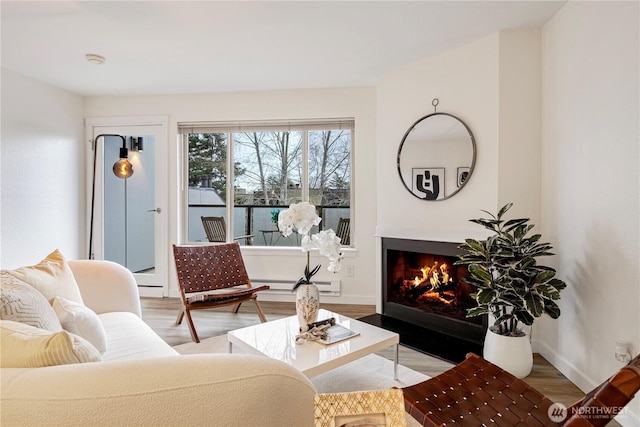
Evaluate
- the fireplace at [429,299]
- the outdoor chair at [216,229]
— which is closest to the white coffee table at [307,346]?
the fireplace at [429,299]

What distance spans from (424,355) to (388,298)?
0.85 meters

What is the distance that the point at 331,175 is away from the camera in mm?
3977

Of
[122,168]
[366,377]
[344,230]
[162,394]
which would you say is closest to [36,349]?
[162,394]

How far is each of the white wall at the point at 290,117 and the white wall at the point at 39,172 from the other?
457 mm

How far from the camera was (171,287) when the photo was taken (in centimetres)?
411

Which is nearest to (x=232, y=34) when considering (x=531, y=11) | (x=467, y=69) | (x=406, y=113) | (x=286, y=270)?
(x=406, y=113)

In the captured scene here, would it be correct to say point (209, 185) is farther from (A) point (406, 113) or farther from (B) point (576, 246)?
(B) point (576, 246)

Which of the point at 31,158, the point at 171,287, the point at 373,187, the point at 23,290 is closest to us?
the point at 23,290

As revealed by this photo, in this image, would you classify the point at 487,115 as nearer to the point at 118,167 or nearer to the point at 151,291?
the point at 118,167

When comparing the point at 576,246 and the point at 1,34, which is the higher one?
the point at 1,34

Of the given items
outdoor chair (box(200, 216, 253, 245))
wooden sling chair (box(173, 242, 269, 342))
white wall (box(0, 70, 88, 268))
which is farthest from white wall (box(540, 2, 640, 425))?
white wall (box(0, 70, 88, 268))

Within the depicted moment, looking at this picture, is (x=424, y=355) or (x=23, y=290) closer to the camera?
(x=23, y=290)

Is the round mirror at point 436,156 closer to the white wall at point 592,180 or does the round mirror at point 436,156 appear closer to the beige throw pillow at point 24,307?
the white wall at point 592,180

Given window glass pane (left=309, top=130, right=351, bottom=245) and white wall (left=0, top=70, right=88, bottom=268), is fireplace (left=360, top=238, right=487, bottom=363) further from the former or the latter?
white wall (left=0, top=70, right=88, bottom=268)
